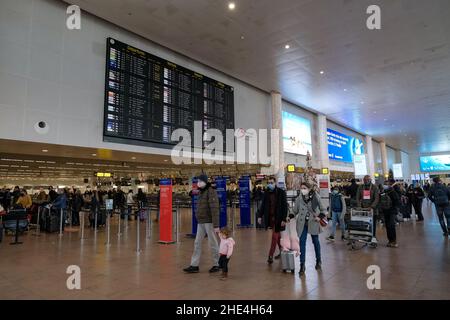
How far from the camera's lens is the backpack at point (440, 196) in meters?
7.94

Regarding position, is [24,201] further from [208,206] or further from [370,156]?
[370,156]

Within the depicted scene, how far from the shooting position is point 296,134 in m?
20.9

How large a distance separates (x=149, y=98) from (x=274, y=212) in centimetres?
755

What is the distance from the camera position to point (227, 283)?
14.0ft

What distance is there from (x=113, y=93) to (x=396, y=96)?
17544 mm

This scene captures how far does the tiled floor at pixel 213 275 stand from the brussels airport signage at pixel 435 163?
47.8 m

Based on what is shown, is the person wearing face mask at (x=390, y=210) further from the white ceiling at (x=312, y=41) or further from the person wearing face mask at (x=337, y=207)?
the white ceiling at (x=312, y=41)

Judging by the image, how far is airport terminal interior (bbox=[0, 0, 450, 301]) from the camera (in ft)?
15.3

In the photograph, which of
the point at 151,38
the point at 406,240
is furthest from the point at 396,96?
the point at 151,38

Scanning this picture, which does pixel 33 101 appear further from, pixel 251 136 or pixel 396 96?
pixel 396 96

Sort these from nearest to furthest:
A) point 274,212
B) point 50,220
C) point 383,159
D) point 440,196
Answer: point 274,212, point 440,196, point 50,220, point 383,159

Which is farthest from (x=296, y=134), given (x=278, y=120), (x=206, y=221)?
(x=206, y=221)

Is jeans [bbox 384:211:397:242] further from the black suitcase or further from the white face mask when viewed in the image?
the black suitcase

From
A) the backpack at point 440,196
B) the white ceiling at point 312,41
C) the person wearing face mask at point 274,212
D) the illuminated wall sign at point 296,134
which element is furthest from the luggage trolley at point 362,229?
the illuminated wall sign at point 296,134
